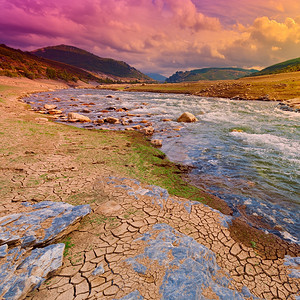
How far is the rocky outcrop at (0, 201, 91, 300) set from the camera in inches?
115

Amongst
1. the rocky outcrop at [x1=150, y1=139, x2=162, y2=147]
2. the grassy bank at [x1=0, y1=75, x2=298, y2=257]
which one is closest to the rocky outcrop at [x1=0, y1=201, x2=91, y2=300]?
the grassy bank at [x1=0, y1=75, x2=298, y2=257]

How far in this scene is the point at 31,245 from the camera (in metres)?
3.63

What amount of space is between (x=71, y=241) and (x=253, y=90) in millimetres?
69452

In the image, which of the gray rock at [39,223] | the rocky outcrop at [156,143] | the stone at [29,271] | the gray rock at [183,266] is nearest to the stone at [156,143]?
the rocky outcrop at [156,143]

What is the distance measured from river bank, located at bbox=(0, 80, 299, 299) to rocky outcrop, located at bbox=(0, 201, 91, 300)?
0.97 feet

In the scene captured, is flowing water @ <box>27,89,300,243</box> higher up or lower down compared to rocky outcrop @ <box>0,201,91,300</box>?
lower down

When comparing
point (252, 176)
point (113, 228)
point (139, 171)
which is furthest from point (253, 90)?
point (113, 228)

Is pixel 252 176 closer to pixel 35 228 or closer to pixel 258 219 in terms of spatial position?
pixel 258 219

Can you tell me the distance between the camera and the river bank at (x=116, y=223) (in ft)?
11.1

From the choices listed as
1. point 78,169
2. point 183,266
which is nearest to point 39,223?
point 183,266

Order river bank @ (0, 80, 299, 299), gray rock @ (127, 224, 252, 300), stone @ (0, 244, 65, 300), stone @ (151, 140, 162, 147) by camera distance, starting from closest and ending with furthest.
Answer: stone @ (0, 244, 65, 300), gray rock @ (127, 224, 252, 300), river bank @ (0, 80, 299, 299), stone @ (151, 140, 162, 147)

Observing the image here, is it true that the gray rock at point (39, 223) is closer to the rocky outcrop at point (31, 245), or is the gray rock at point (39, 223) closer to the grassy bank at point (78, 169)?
A: the rocky outcrop at point (31, 245)

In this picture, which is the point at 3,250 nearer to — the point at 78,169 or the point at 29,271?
the point at 29,271

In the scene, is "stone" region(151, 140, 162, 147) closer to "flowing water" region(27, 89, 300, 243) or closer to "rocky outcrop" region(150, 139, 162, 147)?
"rocky outcrop" region(150, 139, 162, 147)
